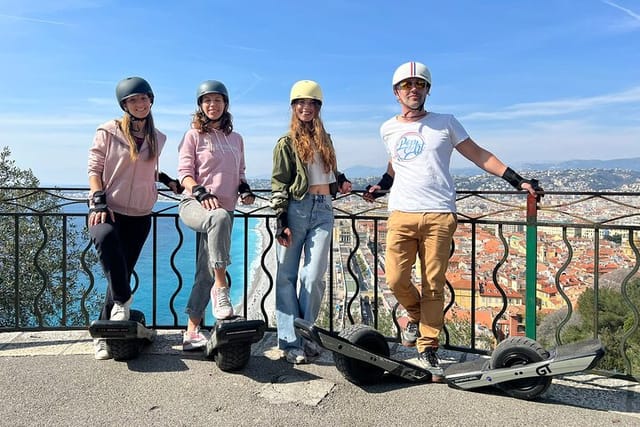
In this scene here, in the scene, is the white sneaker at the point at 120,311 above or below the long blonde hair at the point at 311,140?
below

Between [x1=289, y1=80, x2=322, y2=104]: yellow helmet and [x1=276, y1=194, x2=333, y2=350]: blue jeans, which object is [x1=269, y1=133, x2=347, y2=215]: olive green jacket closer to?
[x1=276, y1=194, x2=333, y2=350]: blue jeans

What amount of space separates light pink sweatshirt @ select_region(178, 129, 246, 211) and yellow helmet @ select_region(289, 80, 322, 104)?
0.56 meters

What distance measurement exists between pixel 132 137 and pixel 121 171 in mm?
240

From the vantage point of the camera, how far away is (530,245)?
3.12m

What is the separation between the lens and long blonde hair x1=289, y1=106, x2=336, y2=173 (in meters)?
3.09

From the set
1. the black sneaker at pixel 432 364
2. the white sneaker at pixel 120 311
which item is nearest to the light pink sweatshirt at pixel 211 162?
the white sneaker at pixel 120 311

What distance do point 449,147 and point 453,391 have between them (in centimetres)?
146

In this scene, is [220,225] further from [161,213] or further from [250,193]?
[161,213]

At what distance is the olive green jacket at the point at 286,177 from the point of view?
3078 mm

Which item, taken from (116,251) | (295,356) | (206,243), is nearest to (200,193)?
(206,243)

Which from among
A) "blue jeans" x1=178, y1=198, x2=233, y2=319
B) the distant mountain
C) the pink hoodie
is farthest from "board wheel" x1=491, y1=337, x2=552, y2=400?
the distant mountain

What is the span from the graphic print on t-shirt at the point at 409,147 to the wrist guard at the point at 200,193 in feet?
3.99

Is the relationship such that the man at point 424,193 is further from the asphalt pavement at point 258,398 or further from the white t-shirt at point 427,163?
the asphalt pavement at point 258,398

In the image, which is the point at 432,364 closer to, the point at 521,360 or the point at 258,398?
the point at 521,360
